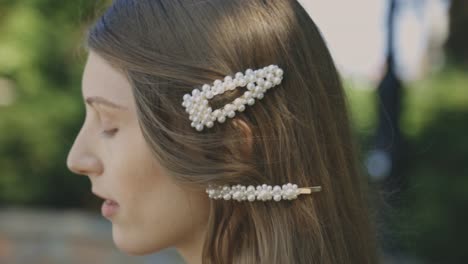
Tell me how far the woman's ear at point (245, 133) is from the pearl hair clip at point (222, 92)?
19 mm

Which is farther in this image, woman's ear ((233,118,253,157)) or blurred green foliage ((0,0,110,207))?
blurred green foliage ((0,0,110,207))

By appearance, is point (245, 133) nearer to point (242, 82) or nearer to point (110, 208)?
point (242, 82)

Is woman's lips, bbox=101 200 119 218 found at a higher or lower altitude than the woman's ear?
lower

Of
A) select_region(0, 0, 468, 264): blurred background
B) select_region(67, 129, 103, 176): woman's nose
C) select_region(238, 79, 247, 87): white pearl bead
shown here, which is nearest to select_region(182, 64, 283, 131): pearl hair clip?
select_region(238, 79, 247, 87): white pearl bead

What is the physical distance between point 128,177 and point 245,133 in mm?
261

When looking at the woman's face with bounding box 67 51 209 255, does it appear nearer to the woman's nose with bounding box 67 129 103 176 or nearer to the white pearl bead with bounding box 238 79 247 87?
the woman's nose with bounding box 67 129 103 176

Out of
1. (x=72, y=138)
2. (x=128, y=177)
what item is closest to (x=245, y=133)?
(x=128, y=177)

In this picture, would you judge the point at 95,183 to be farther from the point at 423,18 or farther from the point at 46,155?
the point at 46,155

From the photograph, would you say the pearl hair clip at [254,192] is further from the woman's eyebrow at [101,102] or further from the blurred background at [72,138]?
the blurred background at [72,138]

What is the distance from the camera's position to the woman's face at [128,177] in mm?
1712

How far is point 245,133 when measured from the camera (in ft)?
5.50

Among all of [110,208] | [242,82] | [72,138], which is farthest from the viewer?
[72,138]

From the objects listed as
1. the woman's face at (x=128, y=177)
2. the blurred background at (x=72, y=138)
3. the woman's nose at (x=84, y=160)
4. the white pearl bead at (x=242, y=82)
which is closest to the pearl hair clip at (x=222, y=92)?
the white pearl bead at (x=242, y=82)

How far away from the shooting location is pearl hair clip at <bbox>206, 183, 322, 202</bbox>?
5.52 ft
